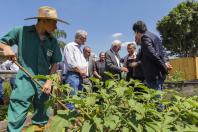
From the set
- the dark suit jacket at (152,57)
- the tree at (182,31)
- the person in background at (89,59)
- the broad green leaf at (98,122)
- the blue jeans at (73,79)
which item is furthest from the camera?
the tree at (182,31)

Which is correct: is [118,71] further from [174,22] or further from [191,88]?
[174,22]

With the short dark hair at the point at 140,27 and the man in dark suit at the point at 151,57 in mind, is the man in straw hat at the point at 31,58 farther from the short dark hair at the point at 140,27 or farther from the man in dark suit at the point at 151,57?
the short dark hair at the point at 140,27

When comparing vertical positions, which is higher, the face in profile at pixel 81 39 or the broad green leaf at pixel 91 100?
the face in profile at pixel 81 39

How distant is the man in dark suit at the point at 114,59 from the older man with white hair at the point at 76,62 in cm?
90

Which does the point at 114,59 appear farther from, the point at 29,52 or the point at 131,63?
the point at 29,52

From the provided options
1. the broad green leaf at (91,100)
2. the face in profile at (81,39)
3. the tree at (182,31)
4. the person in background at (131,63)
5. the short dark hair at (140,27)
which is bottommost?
the broad green leaf at (91,100)

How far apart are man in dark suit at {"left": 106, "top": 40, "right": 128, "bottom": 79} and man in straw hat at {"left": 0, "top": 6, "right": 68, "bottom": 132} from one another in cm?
330

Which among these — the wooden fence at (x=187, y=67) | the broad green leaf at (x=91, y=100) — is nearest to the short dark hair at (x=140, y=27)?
the broad green leaf at (x=91, y=100)

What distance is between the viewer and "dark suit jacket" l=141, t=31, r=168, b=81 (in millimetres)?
6624

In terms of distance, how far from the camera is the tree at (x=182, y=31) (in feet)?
155

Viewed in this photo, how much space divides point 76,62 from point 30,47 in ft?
8.44

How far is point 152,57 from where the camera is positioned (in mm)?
6629

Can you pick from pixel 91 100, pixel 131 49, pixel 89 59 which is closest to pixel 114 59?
pixel 131 49

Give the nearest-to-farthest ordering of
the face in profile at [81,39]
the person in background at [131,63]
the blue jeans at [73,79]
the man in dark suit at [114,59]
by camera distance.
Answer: the blue jeans at [73,79]
the face in profile at [81,39]
the person in background at [131,63]
the man in dark suit at [114,59]
